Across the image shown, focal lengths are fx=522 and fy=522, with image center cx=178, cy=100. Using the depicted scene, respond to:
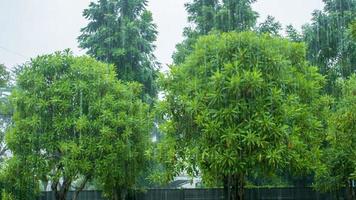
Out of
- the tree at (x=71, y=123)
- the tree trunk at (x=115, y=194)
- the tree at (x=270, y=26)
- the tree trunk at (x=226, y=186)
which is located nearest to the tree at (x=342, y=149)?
the tree trunk at (x=226, y=186)

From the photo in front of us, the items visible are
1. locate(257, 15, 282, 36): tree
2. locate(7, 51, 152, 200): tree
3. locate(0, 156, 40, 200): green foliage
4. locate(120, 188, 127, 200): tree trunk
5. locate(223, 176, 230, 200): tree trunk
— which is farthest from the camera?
locate(257, 15, 282, 36): tree

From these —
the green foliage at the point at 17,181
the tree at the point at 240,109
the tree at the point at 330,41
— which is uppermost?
the tree at the point at 330,41

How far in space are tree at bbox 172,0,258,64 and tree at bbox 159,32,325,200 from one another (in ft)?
19.6

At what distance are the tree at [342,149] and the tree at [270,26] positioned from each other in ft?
16.3

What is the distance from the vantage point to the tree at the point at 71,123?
1217cm

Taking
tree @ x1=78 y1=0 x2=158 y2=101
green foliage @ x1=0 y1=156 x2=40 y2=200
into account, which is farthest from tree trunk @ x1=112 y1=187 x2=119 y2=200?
tree @ x1=78 y1=0 x2=158 y2=101

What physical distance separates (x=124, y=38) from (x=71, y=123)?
6.55 metres

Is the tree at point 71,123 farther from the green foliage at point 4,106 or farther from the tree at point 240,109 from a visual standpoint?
the green foliage at point 4,106

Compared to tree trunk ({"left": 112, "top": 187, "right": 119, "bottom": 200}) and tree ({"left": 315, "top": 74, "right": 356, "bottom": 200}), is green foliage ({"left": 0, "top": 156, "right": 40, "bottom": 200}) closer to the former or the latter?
tree trunk ({"left": 112, "top": 187, "right": 119, "bottom": 200})

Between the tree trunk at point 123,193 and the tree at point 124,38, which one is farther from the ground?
the tree at point 124,38

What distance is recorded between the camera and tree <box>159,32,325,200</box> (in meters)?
9.91

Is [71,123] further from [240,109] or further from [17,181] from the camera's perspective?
[240,109]

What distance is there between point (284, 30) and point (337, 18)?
1.83 m

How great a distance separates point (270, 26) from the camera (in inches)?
714
